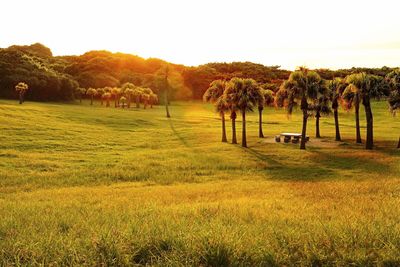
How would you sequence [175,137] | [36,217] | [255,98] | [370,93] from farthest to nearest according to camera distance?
[175,137], [255,98], [370,93], [36,217]

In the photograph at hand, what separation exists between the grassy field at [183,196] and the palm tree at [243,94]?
501 centimetres

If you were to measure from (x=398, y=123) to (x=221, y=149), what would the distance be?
171ft

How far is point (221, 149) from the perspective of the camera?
162 feet

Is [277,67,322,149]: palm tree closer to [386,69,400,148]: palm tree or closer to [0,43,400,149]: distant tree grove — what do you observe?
[0,43,400,149]: distant tree grove

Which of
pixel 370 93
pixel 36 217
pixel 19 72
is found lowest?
pixel 36 217

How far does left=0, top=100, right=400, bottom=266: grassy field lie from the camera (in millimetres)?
6941

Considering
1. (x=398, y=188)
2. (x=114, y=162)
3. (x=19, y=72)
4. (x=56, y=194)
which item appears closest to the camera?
(x=398, y=188)

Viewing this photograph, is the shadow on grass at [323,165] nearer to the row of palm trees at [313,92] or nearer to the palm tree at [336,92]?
the row of palm trees at [313,92]

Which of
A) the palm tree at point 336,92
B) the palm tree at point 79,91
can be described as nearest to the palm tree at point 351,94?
the palm tree at point 336,92

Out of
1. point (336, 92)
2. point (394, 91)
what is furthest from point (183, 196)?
point (336, 92)

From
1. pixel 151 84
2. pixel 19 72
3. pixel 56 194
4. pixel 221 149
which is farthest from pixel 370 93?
pixel 151 84

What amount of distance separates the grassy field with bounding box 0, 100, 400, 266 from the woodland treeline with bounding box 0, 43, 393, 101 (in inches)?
1582

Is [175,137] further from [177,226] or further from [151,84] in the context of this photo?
[151,84]

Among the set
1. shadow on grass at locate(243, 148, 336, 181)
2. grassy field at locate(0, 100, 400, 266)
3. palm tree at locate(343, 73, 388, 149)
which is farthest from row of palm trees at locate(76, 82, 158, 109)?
shadow on grass at locate(243, 148, 336, 181)
